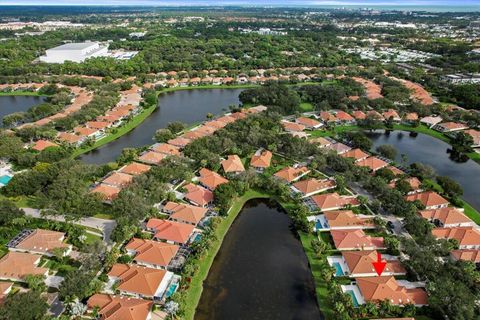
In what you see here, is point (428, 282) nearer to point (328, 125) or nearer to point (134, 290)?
point (134, 290)

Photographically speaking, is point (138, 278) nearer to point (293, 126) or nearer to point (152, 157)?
point (152, 157)

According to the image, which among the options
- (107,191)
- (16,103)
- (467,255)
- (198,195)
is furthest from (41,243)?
(16,103)

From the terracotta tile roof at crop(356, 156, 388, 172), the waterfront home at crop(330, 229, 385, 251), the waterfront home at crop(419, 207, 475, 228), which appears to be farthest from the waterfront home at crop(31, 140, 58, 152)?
the waterfront home at crop(419, 207, 475, 228)

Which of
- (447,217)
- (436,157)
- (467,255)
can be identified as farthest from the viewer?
(436,157)

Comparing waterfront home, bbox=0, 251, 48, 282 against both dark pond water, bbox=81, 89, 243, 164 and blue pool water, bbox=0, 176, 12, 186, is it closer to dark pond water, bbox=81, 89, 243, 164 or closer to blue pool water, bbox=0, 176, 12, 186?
blue pool water, bbox=0, 176, 12, 186

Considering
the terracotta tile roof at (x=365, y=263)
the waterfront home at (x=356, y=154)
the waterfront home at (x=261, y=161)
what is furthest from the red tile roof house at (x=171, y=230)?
the waterfront home at (x=356, y=154)

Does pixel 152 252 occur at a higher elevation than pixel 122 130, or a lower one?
higher

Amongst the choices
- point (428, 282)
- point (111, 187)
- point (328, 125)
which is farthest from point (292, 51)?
point (428, 282)
